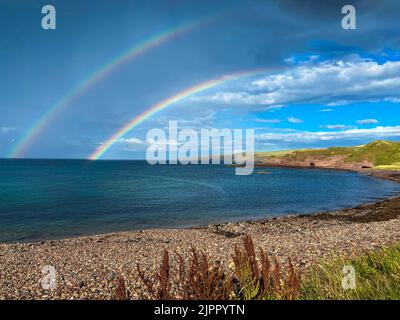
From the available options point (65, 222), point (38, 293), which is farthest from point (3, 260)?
point (65, 222)

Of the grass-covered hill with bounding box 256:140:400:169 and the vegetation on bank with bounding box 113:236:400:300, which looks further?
the grass-covered hill with bounding box 256:140:400:169

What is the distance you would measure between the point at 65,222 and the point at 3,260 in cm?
1883

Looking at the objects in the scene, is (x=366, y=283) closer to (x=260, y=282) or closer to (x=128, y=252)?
(x=260, y=282)

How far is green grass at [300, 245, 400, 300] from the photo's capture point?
23.2ft

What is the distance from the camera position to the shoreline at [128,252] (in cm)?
1285

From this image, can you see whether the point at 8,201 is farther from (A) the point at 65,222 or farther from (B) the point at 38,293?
(B) the point at 38,293

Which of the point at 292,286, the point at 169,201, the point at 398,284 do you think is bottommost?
the point at 169,201

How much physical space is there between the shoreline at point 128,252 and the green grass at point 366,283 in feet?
10.7

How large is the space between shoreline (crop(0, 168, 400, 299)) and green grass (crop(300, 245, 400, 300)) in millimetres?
3267

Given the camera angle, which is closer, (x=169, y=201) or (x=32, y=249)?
(x=32, y=249)

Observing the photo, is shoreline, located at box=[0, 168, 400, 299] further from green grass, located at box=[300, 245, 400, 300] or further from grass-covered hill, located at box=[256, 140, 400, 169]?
grass-covered hill, located at box=[256, 140, 400, 169]

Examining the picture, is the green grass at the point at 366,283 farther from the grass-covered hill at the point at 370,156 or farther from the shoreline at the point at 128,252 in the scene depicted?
the grass-covered hill at the point at 370,156

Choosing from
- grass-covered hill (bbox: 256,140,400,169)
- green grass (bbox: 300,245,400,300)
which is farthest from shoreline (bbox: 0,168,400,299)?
grass-covered hill (bbox: 256,140,400,169)
